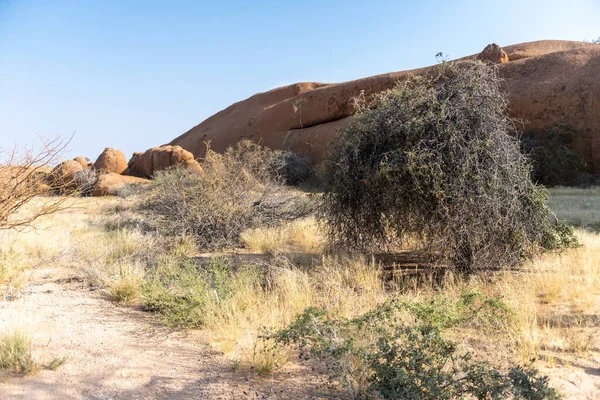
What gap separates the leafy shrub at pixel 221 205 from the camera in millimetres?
9547

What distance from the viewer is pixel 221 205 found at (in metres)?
9.98

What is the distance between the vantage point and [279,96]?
37562 mm

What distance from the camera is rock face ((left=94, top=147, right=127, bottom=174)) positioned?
29141 millimetres

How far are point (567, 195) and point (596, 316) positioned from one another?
46.7ft

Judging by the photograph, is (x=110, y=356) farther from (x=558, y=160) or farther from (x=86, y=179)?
(x=558, y=160)

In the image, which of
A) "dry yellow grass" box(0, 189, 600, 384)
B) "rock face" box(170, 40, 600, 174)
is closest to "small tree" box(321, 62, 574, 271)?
"dry yellow grass" box(0, 189, 600, 384)

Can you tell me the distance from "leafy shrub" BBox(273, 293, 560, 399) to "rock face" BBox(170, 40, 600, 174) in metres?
10.2

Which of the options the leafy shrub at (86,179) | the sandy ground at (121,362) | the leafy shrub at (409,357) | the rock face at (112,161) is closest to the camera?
the leafy shrub at (409,357)

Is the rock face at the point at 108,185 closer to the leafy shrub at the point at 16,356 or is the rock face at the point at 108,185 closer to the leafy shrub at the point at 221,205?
the leafy shrub at the point at 221,205

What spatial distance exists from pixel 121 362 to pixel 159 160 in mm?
24747

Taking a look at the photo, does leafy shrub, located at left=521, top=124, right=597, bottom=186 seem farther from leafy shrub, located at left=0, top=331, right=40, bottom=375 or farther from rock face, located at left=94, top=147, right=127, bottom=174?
rock face, located at left=94, top=147, right=127, bottom=174

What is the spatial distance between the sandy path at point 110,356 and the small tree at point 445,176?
328 cm

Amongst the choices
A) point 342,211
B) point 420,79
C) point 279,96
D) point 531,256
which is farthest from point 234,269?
point 279,96

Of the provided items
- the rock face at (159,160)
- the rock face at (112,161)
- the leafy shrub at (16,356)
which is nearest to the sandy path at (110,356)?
the leafy shrub at (16,356)
